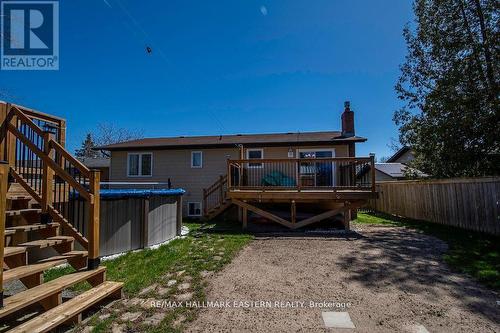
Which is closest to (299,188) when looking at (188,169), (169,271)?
(169,271)

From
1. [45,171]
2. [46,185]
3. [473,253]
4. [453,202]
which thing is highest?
[45,171]

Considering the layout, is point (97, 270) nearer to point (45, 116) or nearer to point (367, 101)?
point (45, 116)

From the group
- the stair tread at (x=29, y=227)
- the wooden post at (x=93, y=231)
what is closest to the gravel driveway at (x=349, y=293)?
the wooden post at (x=93, y=231)

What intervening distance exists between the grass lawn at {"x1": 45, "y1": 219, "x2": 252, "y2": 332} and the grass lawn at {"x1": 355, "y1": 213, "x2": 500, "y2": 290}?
4.65 m

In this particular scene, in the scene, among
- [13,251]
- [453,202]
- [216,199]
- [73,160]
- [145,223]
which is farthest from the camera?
[216,199]

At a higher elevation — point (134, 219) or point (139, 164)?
point (139, 164)

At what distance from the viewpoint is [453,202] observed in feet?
33.1

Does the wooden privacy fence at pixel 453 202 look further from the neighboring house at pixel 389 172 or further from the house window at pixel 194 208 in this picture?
the house window at pixel 194 208

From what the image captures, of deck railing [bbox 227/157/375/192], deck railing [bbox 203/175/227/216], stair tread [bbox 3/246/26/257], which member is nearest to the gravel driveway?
stair tread [bbox 3/246/26/257]

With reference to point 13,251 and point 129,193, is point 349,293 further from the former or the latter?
point 129,193

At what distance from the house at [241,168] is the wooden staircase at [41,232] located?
637 centimetres

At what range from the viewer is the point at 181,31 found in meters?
10.2

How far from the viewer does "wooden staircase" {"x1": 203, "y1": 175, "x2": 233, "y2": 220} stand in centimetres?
1178

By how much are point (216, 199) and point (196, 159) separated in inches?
98.8
